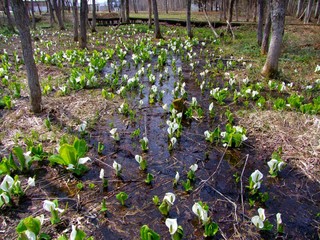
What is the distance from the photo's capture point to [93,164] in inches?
143

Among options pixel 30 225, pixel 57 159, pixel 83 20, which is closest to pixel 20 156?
pixel 57 159

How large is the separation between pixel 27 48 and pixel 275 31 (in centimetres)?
522

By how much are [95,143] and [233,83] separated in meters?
3.65

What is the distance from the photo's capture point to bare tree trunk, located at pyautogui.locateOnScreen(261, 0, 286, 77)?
6379 millimetres

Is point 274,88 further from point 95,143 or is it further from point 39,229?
point 39,229

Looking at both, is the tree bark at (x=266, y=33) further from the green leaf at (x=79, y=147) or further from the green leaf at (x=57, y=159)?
the green leaf at (x=57, y=159)

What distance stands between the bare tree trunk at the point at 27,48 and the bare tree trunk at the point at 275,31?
5133 mm

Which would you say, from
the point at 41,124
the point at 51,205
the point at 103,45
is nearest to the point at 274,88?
the point at 41,124

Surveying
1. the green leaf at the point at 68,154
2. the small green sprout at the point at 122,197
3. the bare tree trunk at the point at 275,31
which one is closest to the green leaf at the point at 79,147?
the green leaf at the point at 68,154

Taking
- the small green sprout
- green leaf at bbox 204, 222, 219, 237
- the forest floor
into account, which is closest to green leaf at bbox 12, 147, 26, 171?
the forest floor

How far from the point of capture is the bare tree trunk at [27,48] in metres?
4.11

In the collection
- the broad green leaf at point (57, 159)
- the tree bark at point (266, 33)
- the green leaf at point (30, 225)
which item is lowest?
the green leaf at point (30, 225)

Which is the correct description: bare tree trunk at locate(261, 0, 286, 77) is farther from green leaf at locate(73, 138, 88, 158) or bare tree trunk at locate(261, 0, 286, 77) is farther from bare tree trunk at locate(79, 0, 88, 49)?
bare tree trunk at locate(79, 0, 88, 49)

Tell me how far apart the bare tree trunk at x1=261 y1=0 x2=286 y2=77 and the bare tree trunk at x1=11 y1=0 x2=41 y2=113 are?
513 centimetres
